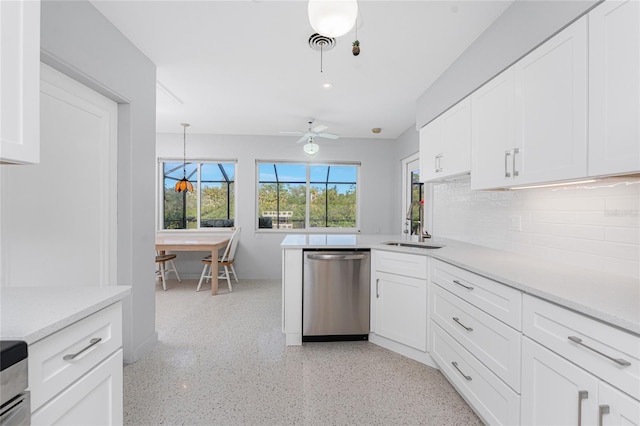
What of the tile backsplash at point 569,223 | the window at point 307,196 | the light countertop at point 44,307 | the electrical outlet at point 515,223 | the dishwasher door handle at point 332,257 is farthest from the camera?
the window at point 307,196

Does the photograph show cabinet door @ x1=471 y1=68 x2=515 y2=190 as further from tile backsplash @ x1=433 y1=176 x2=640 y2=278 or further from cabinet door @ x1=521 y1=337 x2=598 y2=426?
cabinet door @ x1=521 y1=337 x2=598 y2=426

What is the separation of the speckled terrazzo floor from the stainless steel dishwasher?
168 mm

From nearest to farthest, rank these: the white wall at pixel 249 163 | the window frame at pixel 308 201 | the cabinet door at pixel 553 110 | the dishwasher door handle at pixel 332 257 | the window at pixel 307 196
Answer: the cabinet door at pixel 553 110 < the dishwasher door handle at pixel 332 257 < the white wall at pixel 249 163 < the window frame at pixel 308 201 < the window at pixel 307 196

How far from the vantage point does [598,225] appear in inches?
60.8

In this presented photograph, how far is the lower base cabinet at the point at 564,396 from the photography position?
2.99 ft

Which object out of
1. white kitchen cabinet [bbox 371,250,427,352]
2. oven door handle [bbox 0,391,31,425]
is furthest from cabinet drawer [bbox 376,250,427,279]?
oven door handle [bbox 0,391,31,425]

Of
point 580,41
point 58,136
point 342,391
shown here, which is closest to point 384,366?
point 342,391

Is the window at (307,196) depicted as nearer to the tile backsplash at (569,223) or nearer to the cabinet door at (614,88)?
the tile backsplash at (569,223)

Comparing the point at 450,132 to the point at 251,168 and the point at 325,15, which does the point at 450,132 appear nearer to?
the point at 325,15

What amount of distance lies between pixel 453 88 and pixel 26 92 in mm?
2778

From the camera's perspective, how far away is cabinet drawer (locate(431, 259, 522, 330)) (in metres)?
1.35

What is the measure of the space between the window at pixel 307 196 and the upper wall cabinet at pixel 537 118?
3.47 metres

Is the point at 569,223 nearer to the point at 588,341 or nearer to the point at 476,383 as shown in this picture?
the point at 588,341

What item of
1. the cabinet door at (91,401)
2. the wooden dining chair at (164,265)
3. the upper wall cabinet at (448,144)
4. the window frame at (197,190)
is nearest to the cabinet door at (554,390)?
the upper wall cabinet at (448,144)
